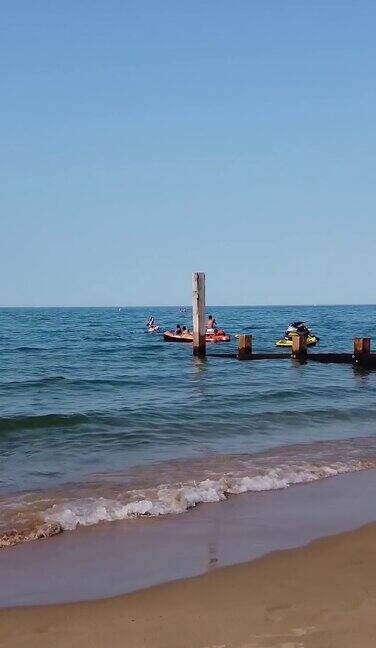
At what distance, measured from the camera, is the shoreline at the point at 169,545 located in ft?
16.4

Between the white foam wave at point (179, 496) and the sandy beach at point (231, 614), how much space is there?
1.96m

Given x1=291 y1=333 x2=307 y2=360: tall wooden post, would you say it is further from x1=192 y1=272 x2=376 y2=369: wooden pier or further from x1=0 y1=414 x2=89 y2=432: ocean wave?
x1=0 y1=414 x2=89 y2=432: ocean wave

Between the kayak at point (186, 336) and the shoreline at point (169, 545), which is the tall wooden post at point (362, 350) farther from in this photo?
the shoreline at point (169, 545)

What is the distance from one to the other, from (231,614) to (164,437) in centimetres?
740

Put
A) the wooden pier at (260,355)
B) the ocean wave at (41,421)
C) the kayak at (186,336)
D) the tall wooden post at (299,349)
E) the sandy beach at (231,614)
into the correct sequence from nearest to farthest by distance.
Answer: the sandy beach at (231,614) < the ocean wave at (41,421) < the wooden pier at (260,355) < the tall wooden post at (299,349) < the kayak at (186,336)

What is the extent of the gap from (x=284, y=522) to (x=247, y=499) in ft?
3.53

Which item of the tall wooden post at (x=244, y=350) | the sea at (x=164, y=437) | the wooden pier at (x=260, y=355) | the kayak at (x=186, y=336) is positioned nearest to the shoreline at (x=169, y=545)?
the sea at (x=164, y=437)

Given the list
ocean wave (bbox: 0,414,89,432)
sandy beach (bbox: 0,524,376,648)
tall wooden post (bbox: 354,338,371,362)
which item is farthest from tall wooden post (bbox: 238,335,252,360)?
sandy beach (bbox: 0,524,376,648)

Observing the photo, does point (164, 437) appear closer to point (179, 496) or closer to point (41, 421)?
point (41, 421)

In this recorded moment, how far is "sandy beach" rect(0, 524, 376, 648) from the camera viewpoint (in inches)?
158

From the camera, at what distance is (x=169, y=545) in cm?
592

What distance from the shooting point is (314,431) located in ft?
40.7

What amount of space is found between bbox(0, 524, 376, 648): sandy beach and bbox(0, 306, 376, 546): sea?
189cm

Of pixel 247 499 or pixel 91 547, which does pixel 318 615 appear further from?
pixel 247 499
